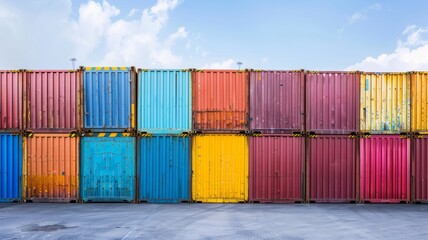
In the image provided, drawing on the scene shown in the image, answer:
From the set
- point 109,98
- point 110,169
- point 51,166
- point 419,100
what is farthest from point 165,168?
point 419,100

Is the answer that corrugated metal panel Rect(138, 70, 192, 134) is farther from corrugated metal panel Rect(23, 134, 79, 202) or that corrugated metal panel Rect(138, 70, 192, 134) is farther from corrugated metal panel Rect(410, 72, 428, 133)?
corrugated metal panel Rect(410, 72, 428, 133)

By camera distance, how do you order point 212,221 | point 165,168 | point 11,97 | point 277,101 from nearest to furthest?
point 212,221 → point 165,168 → point 277,101 → point 11,97

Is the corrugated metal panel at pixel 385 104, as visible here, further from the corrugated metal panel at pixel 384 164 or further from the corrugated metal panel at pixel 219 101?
the corrugated metal panel at pixel 219 101

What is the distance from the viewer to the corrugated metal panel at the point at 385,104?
17.0m

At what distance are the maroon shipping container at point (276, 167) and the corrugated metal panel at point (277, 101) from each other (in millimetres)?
534

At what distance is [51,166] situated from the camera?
1694 centimetres

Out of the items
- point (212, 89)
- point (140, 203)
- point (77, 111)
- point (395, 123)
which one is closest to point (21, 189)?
point (77, 111)

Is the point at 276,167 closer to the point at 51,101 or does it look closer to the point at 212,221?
the point at 212,221

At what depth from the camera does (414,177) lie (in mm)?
16922

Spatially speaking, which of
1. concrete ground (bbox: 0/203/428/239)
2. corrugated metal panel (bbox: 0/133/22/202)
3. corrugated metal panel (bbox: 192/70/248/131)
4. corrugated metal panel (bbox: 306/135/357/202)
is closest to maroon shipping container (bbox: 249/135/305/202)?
corrugated metal panel (bbox: 306/135/357/202)

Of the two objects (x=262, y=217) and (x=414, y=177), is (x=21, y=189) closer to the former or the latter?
(x=262, y=217)

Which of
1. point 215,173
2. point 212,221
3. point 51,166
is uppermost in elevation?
point 51,166

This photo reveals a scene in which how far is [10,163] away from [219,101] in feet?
31.8

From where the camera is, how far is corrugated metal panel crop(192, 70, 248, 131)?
16.9m
